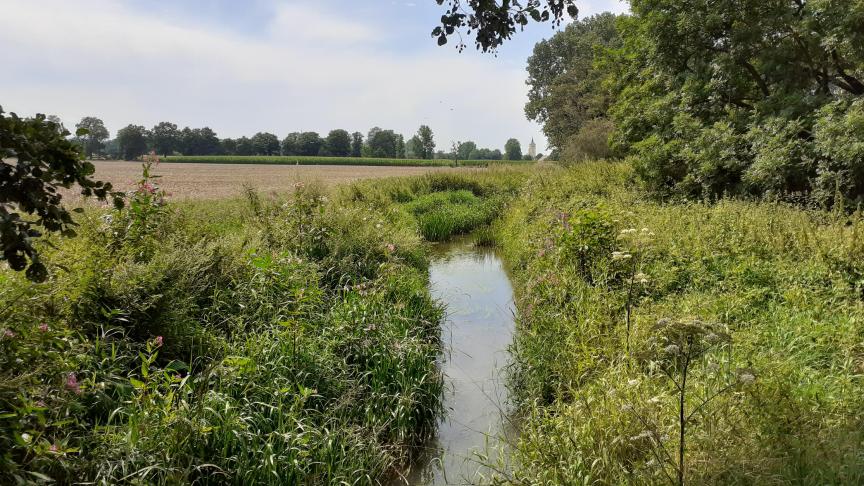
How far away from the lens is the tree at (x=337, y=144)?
9894 cm

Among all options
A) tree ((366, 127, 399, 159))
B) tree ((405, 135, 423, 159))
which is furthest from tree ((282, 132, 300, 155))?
tree ((405, 135, 423, 159))

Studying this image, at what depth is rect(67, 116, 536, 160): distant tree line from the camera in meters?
62.7

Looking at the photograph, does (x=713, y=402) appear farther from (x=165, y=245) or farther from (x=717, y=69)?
(x=717, y=69)

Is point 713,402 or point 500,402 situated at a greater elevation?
point 713,402

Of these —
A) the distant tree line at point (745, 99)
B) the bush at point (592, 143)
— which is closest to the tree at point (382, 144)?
the bush at point (592, 143)

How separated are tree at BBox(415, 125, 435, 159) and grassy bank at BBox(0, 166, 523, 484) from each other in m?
90.3

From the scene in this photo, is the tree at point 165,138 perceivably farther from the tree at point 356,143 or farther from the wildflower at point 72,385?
the wildflower at point 72,385

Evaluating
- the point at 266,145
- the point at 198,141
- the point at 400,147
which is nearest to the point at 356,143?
the point at 400,147

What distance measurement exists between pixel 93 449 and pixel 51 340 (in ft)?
2.46

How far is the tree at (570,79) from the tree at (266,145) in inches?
2425

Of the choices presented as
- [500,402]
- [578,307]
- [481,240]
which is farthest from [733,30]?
[500,402]

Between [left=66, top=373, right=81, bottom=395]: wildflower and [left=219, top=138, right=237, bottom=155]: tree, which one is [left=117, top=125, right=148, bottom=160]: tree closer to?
[left=219, top=138, right=237, bottom=155]: tree

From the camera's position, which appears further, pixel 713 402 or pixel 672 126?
pixel 672 126

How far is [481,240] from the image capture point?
14539 mm
